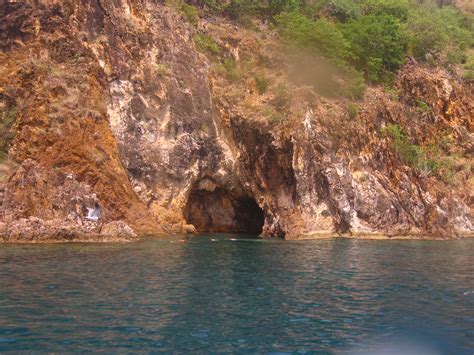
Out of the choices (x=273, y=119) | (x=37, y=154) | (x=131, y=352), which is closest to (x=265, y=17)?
(x=273, y=119)

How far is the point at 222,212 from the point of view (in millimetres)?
45375

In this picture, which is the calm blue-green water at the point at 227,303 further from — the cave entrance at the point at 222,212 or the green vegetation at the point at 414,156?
the green vegetation at the point at 414,156

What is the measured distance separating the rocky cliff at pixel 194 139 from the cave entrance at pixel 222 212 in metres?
0.14

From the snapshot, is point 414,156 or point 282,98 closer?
point 282,98

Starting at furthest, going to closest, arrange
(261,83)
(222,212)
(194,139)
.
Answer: (261,83), (222,212), (194,139)

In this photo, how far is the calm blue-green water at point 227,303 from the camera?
10.9 metres

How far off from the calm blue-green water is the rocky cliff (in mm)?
7727

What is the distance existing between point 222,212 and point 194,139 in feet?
28.3

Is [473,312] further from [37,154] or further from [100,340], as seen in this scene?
[37,154]

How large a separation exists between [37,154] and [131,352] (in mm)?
23478

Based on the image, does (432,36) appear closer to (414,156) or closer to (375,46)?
(375,46)

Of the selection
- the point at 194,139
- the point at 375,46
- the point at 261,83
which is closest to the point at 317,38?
the point at 261,83

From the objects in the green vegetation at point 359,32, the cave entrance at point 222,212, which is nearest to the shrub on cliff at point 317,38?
the green vegetation at point 359,32

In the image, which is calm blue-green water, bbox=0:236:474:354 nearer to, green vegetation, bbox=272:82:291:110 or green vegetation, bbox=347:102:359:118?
green vegetation, bbox=272:82:291:110
